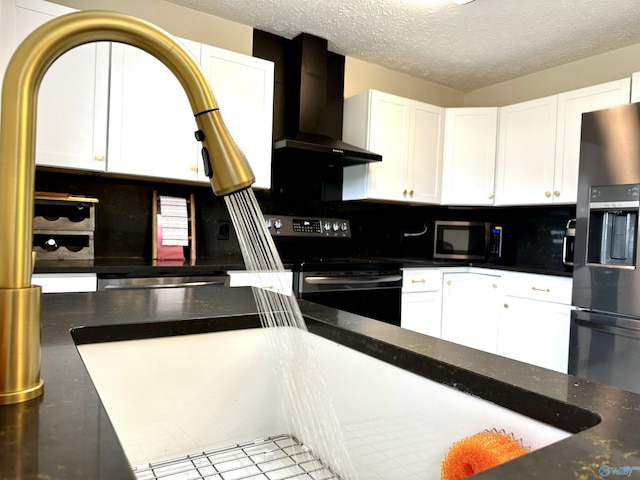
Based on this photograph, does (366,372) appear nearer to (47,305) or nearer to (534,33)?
(47,305)

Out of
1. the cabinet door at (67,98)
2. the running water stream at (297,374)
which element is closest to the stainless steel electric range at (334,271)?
the cabinet door at (67,98)

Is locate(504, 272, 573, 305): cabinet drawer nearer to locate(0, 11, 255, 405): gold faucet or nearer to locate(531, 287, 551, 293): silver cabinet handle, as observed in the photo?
locate(531, 287, 551, 293): silver cabinet handle

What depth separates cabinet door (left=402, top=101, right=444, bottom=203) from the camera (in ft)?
11.0

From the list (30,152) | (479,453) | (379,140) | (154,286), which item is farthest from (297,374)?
(379,140)

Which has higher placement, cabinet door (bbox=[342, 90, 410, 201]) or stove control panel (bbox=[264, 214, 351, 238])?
cabinet door (bbox=[342, 90, 410, 201])

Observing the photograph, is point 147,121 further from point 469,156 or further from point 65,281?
point 469,156

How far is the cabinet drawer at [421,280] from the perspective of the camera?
10.1 feet

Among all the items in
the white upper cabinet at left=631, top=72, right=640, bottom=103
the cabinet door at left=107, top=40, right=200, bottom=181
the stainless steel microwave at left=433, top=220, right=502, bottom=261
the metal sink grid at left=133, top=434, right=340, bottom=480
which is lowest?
the metal sink grid at left=133, top=434, right=340, bottom=480

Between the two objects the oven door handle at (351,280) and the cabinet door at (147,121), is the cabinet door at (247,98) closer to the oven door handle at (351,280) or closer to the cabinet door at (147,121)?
the cabinet door at (147,121)

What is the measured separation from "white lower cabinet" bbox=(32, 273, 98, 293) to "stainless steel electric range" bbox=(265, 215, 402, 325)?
1072 millimetres

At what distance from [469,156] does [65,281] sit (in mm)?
2851

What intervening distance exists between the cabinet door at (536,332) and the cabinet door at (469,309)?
0.11 meters

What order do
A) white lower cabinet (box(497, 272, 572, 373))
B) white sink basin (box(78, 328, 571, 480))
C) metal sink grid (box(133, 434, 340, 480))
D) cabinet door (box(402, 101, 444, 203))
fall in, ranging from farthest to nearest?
1. cabinet door (box(402, 101, 444, 203))
2. white lower cabinet (box(497, 272, 572, 373))
3. metal sink grid (box(133, 434, 340, 480))
4. white sink basin (box(78, 328, 571, 480))

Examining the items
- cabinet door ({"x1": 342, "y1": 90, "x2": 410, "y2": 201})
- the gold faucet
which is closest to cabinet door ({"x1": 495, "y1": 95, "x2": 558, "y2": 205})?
cabinet door ({"x1": 342, "y1": 90, "x2": 410, "y2": 201})
